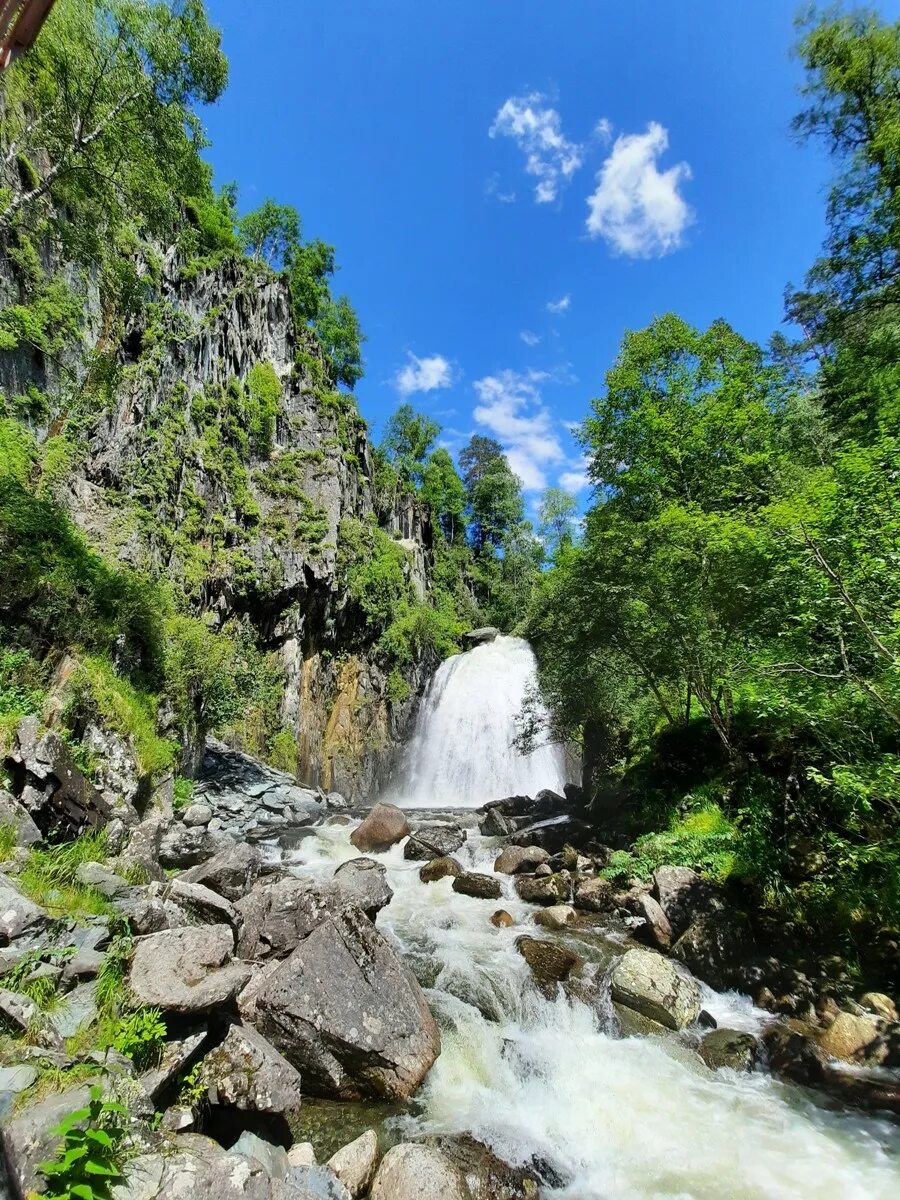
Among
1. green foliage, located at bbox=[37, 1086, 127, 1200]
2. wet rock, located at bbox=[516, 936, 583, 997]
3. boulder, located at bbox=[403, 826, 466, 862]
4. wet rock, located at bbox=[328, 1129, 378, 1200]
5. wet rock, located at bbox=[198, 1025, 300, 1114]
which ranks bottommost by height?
wet rock, located at bbox=[328, 1129, 378, 1200]

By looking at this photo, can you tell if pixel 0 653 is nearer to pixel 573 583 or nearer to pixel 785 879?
pixel 573 583

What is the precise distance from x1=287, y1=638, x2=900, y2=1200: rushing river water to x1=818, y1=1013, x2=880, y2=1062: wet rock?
72cm

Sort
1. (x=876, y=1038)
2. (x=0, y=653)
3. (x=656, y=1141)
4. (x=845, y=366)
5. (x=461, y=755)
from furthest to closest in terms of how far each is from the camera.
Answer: (x=461, y=755) < (x=845, y=366) < (x=0, y=653) < (x=876, y=1038) < (x=656, y=1141)

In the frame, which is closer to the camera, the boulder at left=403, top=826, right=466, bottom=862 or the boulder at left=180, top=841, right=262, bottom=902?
the boulder at left=180, top=841, right=262, bottom=902

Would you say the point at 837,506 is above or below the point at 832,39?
below

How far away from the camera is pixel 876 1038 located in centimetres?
573

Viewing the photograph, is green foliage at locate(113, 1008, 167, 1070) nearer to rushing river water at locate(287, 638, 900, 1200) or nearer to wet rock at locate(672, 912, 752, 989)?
rushing river water at locate(287, 638, 900, 1200)

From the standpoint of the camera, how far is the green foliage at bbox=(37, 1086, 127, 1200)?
2.42 m

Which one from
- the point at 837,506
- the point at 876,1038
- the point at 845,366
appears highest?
the point at 845,366

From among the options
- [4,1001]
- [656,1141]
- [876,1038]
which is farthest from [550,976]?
[4,1001]

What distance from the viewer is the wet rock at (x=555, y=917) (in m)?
8.76

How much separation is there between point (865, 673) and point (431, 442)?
43053 mm

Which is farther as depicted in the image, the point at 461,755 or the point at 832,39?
the point at 461,755

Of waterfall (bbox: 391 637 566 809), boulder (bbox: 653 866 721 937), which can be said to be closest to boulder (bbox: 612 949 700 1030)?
boulder (bbox: 653 866 721 937)
